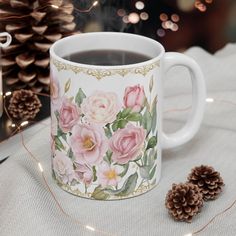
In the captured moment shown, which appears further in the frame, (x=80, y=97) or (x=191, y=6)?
(x=191, y=6)

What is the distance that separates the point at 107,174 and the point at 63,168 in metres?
0.04

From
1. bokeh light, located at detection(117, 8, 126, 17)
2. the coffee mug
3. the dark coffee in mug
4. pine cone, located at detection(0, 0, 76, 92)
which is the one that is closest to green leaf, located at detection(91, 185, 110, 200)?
the coffee mug

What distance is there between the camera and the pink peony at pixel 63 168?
1.81ft

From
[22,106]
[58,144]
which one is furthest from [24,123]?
[58,144]

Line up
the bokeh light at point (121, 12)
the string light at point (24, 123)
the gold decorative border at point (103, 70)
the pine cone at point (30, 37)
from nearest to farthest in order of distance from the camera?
the gold decorative border at point (103, 70) < the string light at point (24, 123) < the pine cone at point (30, 37) < the bokeh light at point (121, 12)

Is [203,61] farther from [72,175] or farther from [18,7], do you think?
[72,175]

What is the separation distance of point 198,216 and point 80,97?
5.3 inches

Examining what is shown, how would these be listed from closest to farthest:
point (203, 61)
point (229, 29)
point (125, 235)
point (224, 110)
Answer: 1. point (125, 235)
2. point (224, 110)
3. point (203, 61)
4. point (229, 29)

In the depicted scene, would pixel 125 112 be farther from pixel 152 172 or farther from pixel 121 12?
pixel 121 12

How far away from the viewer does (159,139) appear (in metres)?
0.57

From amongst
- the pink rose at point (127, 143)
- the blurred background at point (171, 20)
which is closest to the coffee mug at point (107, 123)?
the pink rose at point (127, 143)

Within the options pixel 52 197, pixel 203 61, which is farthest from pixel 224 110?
pixel 52 197

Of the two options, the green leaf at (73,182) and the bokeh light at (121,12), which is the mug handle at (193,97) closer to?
the green leaf at (73,182)

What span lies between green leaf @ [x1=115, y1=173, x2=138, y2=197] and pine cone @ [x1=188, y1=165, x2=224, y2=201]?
5 centimetres
